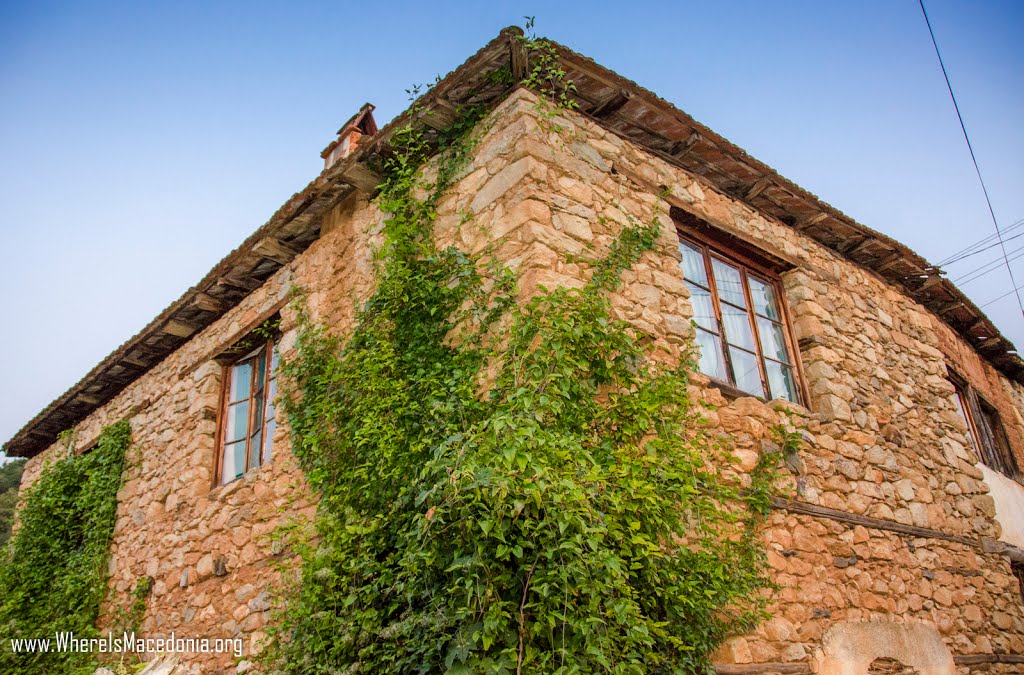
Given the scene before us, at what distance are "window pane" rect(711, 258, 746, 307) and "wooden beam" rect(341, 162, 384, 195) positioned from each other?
2.59 m

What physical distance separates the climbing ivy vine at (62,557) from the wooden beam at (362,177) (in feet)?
13.3

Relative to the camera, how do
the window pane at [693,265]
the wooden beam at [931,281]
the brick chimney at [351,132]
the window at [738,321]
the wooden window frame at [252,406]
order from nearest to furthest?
the window at [738,321]
the window pane at [693,265]
the wooden window frame at [252,406]
the wooden beam at [931,281]
the brick chimney at [351,132]

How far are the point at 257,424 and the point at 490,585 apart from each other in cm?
365

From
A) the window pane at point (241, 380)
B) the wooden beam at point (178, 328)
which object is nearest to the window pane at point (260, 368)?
the window pane at point (241, 380)

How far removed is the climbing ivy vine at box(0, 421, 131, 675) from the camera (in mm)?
6289

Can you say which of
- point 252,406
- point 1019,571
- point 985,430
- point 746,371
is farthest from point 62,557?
point 985,430

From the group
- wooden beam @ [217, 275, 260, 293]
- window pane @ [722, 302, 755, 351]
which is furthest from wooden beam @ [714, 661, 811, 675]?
wooden beam @ [217, 275, 260, 293]

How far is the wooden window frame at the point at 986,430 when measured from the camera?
753 cm

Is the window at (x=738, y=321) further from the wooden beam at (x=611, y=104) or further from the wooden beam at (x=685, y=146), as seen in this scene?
the wooden beam at (x=611, y=104)

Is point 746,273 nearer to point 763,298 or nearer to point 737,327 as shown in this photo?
point 763,298

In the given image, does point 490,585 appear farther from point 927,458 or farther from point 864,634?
point 927,458

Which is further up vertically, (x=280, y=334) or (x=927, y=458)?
(x=280, y=334)

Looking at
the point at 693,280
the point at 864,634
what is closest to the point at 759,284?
the point at 693,280

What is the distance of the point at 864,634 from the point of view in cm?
438
